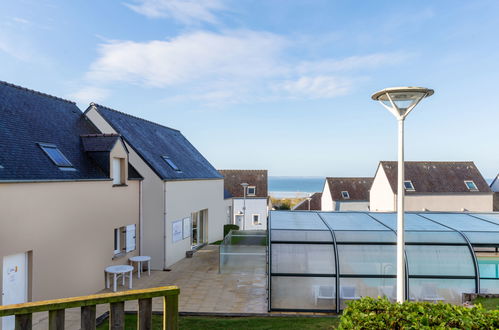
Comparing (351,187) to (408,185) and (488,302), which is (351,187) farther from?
(488,302)

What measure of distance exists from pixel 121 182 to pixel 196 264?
19.2 feet

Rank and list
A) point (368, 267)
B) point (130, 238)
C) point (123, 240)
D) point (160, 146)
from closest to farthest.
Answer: point (368, 267)
point (123, 240)
point (130, 238)
point (160, 146)

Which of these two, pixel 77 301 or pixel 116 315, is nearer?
pixel 77 301

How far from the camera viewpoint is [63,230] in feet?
36.5

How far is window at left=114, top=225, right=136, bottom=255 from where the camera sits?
14648mm

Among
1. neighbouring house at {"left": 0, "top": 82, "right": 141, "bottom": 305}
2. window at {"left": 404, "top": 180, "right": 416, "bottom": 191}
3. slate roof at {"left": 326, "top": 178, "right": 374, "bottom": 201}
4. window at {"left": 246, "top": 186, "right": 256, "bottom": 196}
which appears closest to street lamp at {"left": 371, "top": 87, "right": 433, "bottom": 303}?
neighbouring house at {"left": 0, "top": 82, "right": 141, "bottom": 305}

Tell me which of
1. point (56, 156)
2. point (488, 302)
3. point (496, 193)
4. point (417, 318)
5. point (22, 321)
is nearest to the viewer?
point (22, 321)

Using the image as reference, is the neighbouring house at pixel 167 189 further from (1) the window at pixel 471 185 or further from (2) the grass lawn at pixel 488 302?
(1) the window at pixel 471 185

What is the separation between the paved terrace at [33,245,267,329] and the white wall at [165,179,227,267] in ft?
3.16

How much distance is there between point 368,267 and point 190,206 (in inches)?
454

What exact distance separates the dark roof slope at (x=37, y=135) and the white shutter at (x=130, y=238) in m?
2.98

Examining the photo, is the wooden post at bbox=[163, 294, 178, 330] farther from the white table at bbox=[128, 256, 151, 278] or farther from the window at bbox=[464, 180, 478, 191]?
the window at bbox=[464, 180, 478, 191]

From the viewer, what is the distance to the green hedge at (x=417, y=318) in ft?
13.5

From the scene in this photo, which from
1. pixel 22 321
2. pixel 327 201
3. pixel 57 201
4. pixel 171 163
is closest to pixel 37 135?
pixel 57 201
